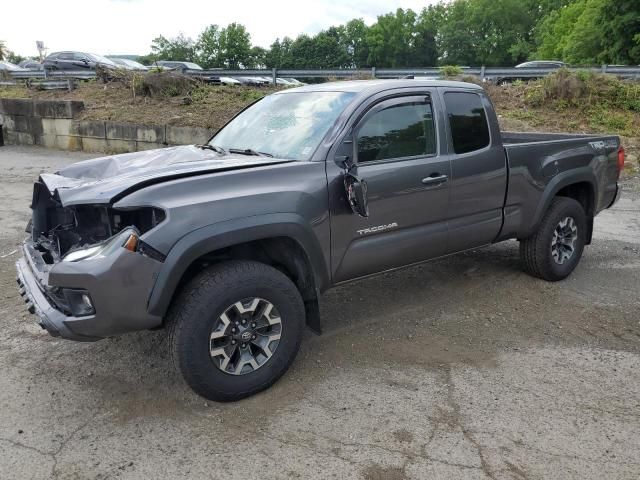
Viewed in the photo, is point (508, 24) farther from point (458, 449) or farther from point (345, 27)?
point (458, 449)

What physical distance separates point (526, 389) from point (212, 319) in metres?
2.00

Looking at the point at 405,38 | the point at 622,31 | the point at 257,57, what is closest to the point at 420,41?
the point at 405,38

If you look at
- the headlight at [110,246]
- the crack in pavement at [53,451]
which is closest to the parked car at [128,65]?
the headlight at [110,246]

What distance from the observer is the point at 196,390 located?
121 inches

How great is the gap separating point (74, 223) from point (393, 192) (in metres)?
2.14

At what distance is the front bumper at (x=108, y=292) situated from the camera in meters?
2.74

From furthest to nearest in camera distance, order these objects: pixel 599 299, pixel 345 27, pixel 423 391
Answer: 1. pixel 345 27
2. pixel 599 299
3. pixel 423 391

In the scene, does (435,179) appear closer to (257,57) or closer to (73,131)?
(73,131)

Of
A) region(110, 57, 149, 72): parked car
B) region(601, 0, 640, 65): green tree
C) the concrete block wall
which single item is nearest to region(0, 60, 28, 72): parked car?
region(110, 57, 149, 72): parked car

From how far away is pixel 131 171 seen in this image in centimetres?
354

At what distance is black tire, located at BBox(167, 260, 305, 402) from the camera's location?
117 inches

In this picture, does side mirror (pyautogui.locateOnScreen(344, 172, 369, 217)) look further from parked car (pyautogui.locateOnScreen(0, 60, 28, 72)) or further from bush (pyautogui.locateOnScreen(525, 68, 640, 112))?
parked car (pyautogui.locateOnScreen(0, 60, 28, 72))

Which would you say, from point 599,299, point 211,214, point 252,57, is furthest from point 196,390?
point 252,57

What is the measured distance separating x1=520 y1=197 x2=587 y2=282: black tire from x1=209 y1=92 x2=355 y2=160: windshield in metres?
2.36
